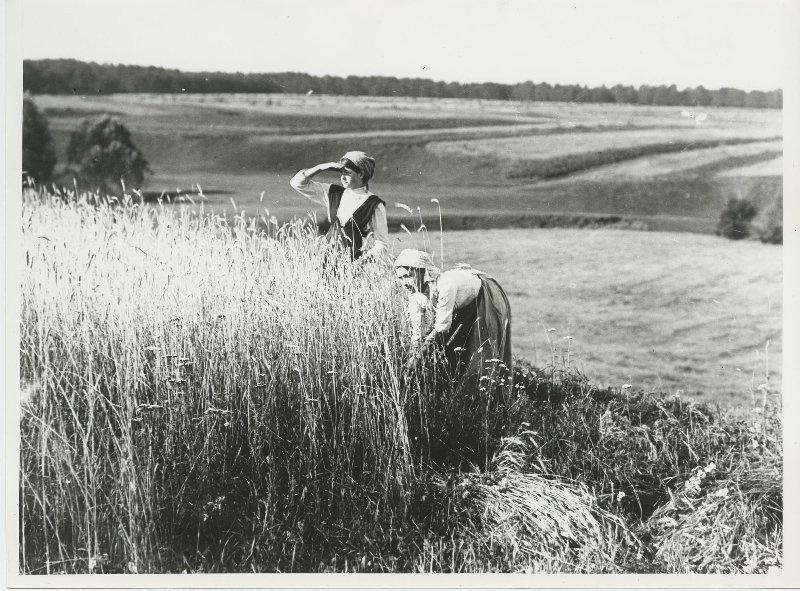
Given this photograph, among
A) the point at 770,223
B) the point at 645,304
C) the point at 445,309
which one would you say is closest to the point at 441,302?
the point at 445,309

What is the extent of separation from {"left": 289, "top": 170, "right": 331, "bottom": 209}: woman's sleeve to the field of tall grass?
22cm

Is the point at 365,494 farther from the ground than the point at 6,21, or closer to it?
closer to it

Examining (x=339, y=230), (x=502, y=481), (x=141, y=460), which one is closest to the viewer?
(x=141, y=460)

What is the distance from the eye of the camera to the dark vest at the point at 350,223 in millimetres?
5008

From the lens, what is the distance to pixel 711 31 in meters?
5.03

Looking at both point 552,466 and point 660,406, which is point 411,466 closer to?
point 552,466

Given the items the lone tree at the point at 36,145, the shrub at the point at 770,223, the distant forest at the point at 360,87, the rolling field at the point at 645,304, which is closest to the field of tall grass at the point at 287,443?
the lone tree at the point at 36,145

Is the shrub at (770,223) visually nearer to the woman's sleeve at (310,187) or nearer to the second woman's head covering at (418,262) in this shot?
the second woman's head covering at (418,262)

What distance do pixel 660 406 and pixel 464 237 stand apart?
1660 mm

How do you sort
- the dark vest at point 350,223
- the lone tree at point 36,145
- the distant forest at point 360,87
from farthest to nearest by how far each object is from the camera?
the dark vest at point 350,223, the distant forest at point 360,87, the lone tree at point 36,145

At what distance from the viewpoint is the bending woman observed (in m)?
4.86

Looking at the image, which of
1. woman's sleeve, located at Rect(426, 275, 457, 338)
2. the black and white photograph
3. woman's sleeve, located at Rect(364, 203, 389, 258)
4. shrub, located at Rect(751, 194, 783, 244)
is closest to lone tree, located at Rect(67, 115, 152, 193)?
the black and white photograph

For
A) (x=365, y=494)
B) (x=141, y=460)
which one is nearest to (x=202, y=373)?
(x=141, y=460)

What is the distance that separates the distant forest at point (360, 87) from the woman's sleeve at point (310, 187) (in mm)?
571
